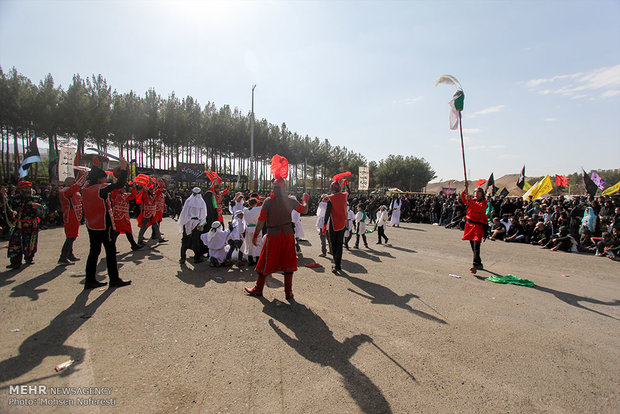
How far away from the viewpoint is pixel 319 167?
159ft

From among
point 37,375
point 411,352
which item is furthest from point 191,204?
point 411,352

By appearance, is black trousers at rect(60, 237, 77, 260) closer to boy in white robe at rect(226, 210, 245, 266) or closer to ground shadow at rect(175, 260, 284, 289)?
ground shadow at rect(175, 260, 284, 289)

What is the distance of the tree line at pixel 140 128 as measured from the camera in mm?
23234

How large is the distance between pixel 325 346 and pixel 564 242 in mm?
10941

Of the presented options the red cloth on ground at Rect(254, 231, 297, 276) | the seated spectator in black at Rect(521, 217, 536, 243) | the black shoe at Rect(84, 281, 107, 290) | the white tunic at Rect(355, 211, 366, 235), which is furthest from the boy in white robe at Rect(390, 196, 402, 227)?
the black shoe at Rect(84, 281, 107, 290)

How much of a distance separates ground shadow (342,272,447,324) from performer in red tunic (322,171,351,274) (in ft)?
2.38

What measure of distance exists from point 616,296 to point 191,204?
28.1 feet

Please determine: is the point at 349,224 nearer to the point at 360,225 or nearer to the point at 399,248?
the point at 360,225

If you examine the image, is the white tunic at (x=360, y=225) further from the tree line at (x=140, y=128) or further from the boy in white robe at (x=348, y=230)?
the tree line at (x=140, y=128)

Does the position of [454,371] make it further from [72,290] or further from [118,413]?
[72,290]

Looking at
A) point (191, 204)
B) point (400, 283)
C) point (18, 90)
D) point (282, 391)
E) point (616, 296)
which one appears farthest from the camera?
point (18, 90)

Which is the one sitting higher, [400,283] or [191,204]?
[191,204]

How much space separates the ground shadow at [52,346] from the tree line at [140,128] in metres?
17.6

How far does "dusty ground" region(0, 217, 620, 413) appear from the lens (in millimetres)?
2557
